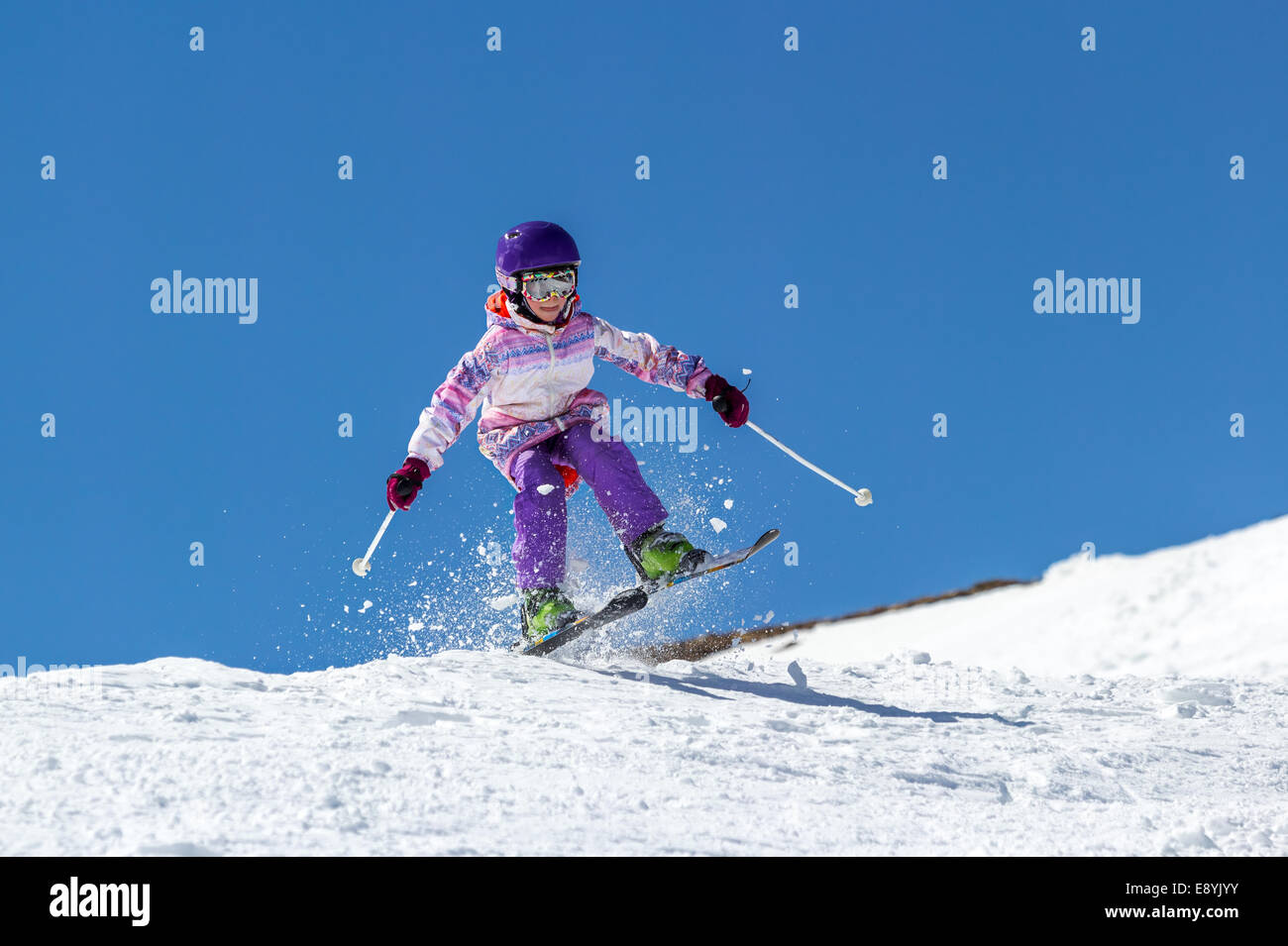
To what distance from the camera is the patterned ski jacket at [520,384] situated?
6.23m

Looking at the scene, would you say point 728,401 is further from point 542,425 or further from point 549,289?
point 549,289

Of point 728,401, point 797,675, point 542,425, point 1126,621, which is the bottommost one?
point 797,675

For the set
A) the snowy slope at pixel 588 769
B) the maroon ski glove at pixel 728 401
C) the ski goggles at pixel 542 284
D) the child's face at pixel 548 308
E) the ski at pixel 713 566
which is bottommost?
the snowy slope at pixel 588 769

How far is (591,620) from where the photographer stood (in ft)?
19.5

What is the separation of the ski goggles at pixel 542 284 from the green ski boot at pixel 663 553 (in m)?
1.26

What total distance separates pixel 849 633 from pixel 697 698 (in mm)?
11335

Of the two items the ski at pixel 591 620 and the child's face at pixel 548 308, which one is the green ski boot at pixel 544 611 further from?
the child's face at pixel 548 308

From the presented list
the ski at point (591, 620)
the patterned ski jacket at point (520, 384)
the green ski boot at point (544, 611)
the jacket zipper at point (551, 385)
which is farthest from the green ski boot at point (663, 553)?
the jacket zipper at point (551, 385)

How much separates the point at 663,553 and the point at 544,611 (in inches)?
25.4

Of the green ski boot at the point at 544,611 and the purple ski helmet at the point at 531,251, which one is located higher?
the purple ski helmet at the point at 531,251

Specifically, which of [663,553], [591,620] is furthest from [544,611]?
[663,553]
